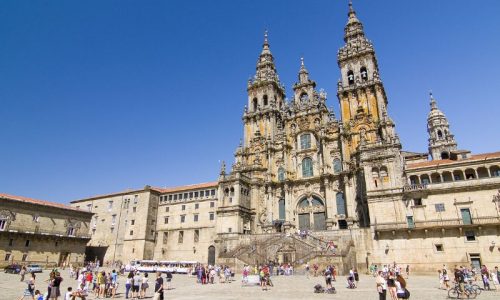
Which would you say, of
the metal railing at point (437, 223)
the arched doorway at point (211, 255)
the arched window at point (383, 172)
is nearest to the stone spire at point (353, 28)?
the arched window at point (383, 172)

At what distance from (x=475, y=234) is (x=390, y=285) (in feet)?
85.2

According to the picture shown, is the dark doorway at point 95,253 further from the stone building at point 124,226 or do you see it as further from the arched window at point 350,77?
the arched window at point 350,77

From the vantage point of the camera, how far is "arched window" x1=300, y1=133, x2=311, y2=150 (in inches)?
2117

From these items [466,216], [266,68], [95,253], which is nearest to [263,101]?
[266,68]

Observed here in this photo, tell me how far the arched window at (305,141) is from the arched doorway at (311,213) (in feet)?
28.0

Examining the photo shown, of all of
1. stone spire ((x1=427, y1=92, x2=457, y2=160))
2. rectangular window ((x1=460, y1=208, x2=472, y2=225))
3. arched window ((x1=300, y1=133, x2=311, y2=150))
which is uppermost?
stone spire ((x1=427, y1=92, x2=457, y2=160))

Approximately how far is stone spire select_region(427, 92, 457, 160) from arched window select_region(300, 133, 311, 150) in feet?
110

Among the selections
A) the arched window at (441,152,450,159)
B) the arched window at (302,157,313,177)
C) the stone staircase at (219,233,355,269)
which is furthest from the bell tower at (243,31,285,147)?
A: the arched window at (441,152,450,159)

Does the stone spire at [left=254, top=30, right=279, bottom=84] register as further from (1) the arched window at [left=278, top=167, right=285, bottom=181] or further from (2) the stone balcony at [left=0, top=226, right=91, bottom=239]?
(2) the stone balcony at [left=0, top=226, right=91, bottom=239]

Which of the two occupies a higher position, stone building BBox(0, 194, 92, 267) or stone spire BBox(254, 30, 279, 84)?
stone spire BBox(254, 30, 279, 84)

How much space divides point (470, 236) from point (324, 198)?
18914mm

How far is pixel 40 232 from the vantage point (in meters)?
48.4

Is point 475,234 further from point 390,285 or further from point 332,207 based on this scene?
point 390,285

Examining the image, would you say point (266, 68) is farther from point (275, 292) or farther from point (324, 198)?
point (275, 292)
